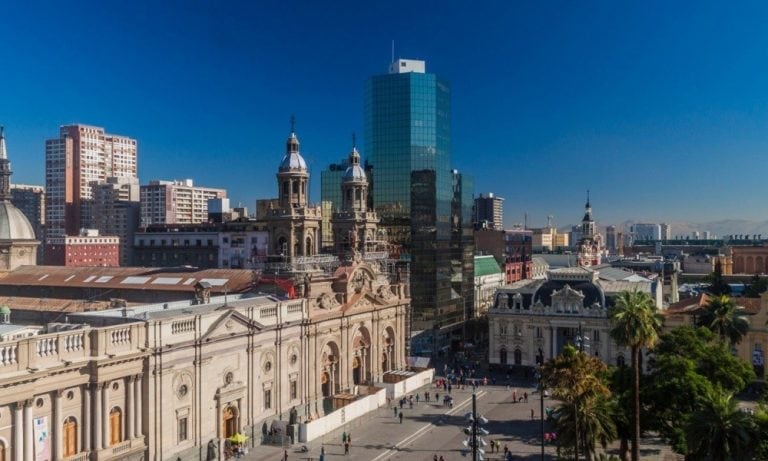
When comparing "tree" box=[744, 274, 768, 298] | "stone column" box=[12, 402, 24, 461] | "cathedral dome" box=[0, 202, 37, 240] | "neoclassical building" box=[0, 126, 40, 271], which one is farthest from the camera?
"tree" box=[744, 274, 768, 298]

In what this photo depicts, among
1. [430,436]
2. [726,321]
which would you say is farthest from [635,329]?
[726,321]

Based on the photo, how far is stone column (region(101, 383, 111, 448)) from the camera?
39656 mm

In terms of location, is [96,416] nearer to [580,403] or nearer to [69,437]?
[69,437]

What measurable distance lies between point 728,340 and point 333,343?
39192 millimetres

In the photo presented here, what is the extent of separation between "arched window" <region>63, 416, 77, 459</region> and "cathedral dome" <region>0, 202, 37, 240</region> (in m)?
43.6

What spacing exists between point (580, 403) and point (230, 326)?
2544 centimetres

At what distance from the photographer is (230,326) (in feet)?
166

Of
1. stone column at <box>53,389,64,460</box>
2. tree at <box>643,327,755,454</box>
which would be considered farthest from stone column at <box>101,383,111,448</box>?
tree at <box>643,327,755,454</box>

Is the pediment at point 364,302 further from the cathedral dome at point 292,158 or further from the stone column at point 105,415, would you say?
the stone column at point 105,415

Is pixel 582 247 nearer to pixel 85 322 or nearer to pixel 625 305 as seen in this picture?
pixel 625 305

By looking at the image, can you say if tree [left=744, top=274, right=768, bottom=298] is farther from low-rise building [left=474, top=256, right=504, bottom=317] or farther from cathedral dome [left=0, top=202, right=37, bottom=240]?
cathedral dome [left=0, top=202, right=37, bottom=240]

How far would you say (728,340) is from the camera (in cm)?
6819

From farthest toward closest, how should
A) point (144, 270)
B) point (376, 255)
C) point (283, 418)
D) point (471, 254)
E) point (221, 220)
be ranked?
point (221, 220), point (471, 254), point (376, 255), point (144, 270), point (283, 418)

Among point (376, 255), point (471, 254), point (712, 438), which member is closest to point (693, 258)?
point (471, 254)
